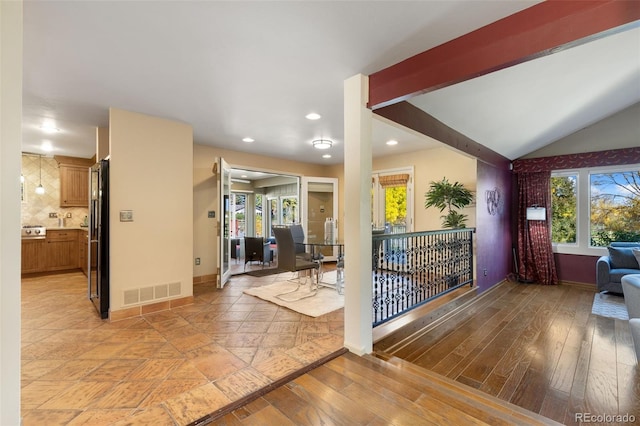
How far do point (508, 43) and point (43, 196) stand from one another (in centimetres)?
801

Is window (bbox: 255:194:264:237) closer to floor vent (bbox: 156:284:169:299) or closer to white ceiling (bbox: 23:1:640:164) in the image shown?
white ceiling (bbox: 23:1:640:164)

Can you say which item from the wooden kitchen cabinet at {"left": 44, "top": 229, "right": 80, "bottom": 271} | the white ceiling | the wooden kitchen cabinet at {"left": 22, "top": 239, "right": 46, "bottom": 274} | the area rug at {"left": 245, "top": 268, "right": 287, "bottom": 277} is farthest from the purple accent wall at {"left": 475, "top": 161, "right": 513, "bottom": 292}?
the wooden kitchen cabinet at {"left": 22, "top": 239, "right": 46, "bottom": 274}

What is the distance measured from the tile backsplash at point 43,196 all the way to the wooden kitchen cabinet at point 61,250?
0.51 meters

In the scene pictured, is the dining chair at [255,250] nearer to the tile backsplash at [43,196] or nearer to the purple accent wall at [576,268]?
the tile backsplash at [43,196]

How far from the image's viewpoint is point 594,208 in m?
5.18

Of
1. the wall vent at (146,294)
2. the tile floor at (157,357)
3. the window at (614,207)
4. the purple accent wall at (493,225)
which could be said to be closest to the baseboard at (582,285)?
the window at (614,207)

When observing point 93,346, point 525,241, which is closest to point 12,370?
point 93,346

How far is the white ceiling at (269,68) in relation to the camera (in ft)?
5.45

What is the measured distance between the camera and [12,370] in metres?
1.11

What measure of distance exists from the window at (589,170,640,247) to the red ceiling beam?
5.19 m

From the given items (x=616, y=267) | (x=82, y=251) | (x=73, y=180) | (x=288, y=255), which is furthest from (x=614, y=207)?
(x=73, y=180)

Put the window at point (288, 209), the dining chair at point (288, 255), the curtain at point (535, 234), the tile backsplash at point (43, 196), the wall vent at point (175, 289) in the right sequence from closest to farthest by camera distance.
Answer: the wall vent at point (175, 289) < the dining chair at point (288, 255) < the curtain at point (535, 234) < the tile backsplash at point (43, 196) < the window at point (288, 209)

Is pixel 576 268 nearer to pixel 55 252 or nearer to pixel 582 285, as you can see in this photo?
pixel 582 285

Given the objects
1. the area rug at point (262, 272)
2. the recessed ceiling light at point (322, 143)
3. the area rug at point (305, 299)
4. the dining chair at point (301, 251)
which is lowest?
the area rug at point (262, 272)
